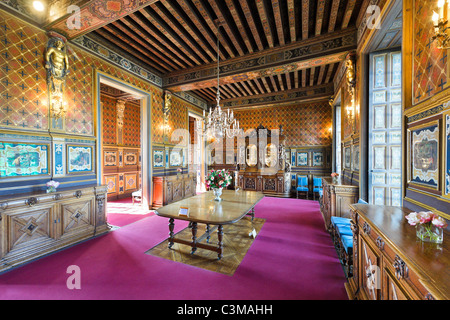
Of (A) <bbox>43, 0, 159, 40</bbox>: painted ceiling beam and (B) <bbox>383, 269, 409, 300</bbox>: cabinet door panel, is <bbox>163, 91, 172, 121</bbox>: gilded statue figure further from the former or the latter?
(B) <bbox>383, 269, 409, 300</bbox>: cabinet door panel

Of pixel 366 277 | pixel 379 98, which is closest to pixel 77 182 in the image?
pixel 366 277

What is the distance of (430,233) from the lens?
49.2 inches

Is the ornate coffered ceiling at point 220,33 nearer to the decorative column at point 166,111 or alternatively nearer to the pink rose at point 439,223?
the decorative column at point 166,111

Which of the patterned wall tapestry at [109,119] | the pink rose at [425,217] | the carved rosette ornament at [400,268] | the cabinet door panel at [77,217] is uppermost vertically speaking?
the patterned wall tapestry at [109,119]

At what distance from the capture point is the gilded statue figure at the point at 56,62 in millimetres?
3399

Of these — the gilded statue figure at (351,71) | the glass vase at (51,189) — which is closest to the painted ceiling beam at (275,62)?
the gilded statue figure at (351,71)

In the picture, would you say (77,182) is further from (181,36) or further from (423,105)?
(423,105)

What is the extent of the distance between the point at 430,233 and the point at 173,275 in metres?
2.77

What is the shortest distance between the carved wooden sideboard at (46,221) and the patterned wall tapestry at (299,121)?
724cm

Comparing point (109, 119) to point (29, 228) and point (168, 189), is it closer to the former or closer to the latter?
point (168, 189)

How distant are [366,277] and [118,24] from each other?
19.1ft

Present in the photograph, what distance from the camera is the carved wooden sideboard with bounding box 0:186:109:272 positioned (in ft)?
8.82

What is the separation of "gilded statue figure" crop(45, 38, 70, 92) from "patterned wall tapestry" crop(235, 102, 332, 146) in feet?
23.3

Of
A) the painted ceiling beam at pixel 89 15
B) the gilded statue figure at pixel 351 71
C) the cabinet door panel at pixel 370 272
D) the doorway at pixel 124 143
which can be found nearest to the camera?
the cabinet door panel at pixel 370 272
